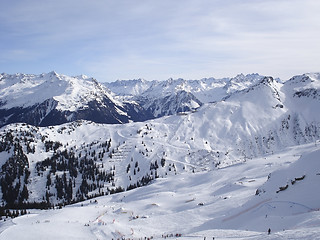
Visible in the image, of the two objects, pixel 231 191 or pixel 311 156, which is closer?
pixel 311 156

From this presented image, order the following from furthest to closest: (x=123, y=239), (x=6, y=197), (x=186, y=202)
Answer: (x=6, y=197)
(x=186, y=202)
(x=123, y=239)

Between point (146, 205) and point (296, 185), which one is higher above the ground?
point (296, 185)

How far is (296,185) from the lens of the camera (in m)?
46.7

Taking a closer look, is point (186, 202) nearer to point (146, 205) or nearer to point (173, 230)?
point (146, 205)

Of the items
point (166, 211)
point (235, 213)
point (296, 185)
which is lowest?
point (166, 211)

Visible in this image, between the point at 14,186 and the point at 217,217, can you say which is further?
the point at 14,186

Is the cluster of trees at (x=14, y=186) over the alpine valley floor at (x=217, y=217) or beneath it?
beneath

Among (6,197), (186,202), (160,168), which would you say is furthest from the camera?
(160,168)

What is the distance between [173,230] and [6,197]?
172m

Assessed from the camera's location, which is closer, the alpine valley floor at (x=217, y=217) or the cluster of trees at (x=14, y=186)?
the alpine valley floor at (x=217, y=217)

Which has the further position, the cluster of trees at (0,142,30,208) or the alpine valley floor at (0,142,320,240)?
the cluster of trees at (0,142,30,208)

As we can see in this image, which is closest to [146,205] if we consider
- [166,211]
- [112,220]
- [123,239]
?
[166,211]

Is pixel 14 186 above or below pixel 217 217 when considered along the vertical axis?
below

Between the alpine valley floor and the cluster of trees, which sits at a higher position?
the alpine valley floor
